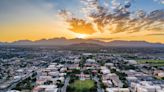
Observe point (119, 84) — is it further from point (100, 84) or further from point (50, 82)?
point (50, 82)

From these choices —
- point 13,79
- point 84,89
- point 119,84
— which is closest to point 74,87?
point 84,89

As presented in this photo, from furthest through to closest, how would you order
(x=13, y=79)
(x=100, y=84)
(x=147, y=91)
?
1. (x=13, y=79)
2. (x=100, y=84)
3. (x=147, y=91)

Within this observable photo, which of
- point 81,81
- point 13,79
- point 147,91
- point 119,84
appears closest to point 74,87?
point 81,81

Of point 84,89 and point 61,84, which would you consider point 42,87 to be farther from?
point 84,89

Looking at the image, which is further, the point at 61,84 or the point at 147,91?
the point at 61,84

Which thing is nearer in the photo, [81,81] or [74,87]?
[74,87]

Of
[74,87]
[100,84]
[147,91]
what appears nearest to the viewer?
[147,91]
